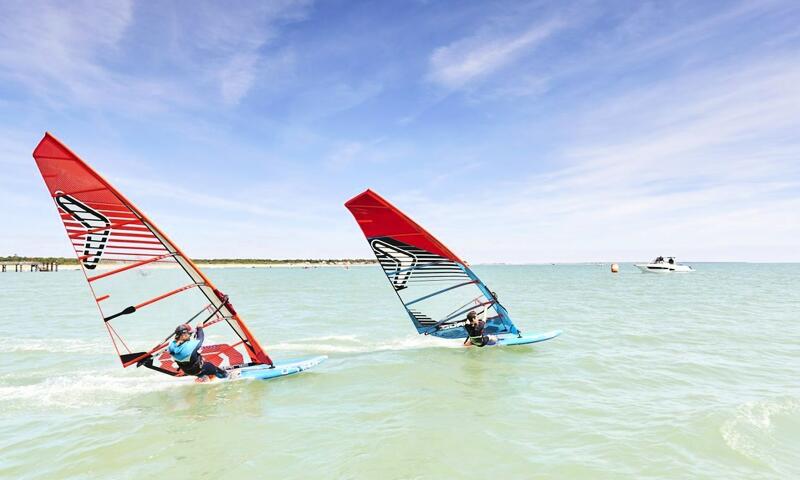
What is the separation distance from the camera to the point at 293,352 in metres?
11.3

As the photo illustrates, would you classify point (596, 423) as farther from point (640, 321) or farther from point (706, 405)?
point (640, 321)

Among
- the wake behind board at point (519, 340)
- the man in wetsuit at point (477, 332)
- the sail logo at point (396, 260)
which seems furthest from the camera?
the wake behind board at point (519, 340)

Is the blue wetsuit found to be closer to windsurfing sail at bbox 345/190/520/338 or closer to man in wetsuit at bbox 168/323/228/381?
man in wetsuit at bbox 168/323/228/381

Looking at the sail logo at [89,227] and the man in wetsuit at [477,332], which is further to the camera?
the man in wetsuit at [477,332]

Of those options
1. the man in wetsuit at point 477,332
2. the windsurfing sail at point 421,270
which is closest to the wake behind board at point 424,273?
the windsurfing sail at point 421,270

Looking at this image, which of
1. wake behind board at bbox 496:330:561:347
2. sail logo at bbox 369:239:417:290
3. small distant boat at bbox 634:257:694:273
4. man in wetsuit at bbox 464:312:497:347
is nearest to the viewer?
sail logo at bbox 369:239:417:290

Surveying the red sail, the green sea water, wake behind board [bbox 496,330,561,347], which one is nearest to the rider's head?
the green sea water

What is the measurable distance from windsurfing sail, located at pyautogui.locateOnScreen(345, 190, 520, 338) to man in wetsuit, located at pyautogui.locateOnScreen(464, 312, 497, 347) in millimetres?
335

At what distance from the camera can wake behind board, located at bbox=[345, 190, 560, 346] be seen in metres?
9.78

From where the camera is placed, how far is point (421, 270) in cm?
1080

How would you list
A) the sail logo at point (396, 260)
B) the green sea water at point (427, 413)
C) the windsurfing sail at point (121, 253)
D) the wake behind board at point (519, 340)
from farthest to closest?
the wake behind board at point (519, 340), the sail logo at point (396, 260), the windsurfing sail at point (121, 253), the green sea water at point (427, 413)

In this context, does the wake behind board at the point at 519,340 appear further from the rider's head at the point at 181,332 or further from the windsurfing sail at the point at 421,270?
the rider's head at the point at 181,332

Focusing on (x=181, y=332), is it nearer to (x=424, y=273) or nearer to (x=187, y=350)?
(x=187, y=350)

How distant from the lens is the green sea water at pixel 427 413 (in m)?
4.79
